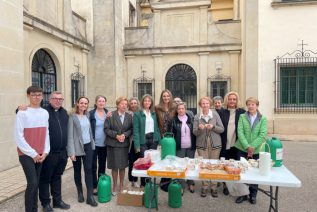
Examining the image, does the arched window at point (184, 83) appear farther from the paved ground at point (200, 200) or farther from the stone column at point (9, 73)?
the stone column at point (9, 73)

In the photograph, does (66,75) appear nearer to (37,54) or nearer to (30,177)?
(37,54)

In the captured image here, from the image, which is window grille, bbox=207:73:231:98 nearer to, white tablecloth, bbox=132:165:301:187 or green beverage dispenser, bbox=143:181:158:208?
green beverage dispenser, bbox=143:181:158:208

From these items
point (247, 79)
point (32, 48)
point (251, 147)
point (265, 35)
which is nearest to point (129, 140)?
point (251, 147)

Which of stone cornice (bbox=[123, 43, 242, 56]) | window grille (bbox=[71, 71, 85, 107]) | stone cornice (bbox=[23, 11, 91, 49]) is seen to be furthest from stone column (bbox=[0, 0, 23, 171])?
stone cornice (bbox=[123, 43, 242, 56])

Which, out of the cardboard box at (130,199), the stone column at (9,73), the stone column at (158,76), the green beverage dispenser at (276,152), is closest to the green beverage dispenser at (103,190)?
the cardboard box at (130,199)

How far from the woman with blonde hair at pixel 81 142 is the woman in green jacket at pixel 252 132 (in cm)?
254

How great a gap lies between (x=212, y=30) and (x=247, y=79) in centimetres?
349

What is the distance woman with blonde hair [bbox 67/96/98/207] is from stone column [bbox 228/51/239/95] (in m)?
10.1

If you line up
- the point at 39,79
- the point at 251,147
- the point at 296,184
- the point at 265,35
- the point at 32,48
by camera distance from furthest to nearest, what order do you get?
the point at 265,35 → the point at 39,79 → the point at 32,48 → the point at 251,147 → the point at 296,184

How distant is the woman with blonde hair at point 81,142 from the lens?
409cm

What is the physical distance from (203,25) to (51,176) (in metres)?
11.5

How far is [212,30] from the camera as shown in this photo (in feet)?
43.5

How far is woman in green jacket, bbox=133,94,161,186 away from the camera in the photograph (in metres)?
4.57

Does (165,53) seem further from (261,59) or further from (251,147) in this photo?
(251,147)
